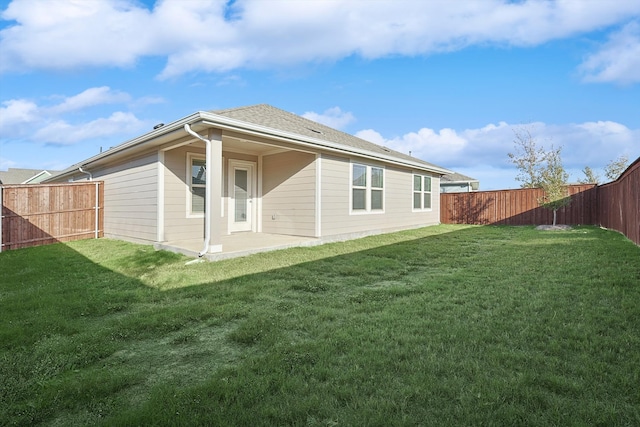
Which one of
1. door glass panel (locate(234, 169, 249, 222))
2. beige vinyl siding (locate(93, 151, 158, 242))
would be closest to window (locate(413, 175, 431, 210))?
door glass panel (locate(234, 169, 249, 222))

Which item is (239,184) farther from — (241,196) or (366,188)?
(366,188)

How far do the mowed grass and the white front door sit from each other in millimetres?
4098

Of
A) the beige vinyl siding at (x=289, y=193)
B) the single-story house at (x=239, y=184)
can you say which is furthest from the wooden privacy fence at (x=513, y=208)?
the beige vinyl siding at (x=289, y=193)

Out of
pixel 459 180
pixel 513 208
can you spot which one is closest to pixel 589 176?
pixel 459 180

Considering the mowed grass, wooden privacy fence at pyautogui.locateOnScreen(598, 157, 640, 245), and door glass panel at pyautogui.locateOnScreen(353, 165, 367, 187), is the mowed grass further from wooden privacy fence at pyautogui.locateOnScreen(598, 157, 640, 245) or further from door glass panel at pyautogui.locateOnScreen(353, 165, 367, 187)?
door glass panel at pyautogui.locateOnScreen(353, 165, 367, 187)

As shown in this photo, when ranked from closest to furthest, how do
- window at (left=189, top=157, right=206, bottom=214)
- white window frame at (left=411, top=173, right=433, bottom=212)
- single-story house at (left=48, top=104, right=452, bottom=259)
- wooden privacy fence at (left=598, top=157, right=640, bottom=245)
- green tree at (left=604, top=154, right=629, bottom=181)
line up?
single-story house at (left=48, top=104, right=452, bottom=259), wooden privacy fence at (left=598, top=157, right=640, bottom=245), window at (left=189, top=157, right=206, bottom=214), white window frame at (left=411, top=173, right=433, bottom=212), green tree at (left=604, top=154, right=629, bottom=181)

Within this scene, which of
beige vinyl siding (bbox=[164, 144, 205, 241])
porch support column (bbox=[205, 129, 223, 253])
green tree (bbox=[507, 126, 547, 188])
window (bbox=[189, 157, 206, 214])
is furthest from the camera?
green tree (bbox=[507, 126, 547, 188])

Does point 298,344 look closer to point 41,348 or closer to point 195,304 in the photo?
point 195,304

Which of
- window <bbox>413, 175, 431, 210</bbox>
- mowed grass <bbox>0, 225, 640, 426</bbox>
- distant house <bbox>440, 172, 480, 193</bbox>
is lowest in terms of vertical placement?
mowed grass <bbox>0, 225, 640, 426</bbox>

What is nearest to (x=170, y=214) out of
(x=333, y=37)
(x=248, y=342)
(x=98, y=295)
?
(x=98, y=295)

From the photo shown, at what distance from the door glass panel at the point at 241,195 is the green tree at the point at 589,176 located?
83.1 feet

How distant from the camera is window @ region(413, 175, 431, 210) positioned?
1398 centimetres

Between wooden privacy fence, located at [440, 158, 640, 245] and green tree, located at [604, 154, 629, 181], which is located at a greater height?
green tree, located at [604, 154, 629, 181]

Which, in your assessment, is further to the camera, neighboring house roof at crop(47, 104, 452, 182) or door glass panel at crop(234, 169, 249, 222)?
door glass panel at crop(234, 169, 249, 222)
